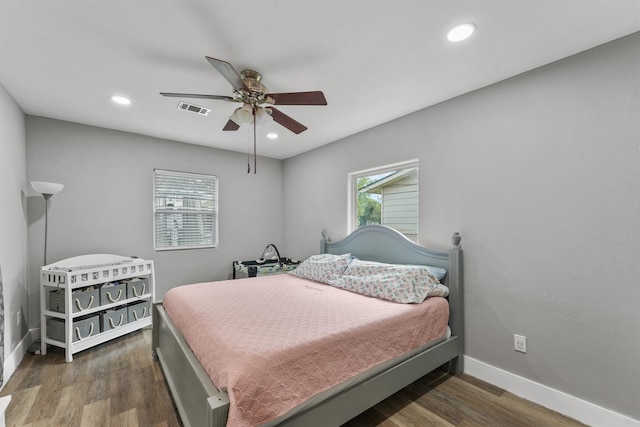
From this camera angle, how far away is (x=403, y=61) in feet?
6.70

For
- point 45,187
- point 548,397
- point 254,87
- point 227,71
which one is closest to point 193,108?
point 254,87

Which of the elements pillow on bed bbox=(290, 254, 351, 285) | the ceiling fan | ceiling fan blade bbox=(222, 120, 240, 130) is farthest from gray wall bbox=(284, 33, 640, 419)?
ceiling fan blade bbox=(222, 120, 240, 130)

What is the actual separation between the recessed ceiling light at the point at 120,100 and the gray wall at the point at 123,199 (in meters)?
1.00

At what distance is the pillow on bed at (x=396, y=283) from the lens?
2.34 meters

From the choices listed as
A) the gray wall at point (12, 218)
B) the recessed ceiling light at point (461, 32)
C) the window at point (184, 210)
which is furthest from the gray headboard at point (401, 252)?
the gray wall at point (12, 218)

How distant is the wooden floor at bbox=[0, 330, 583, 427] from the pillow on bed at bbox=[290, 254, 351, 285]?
4.02ft

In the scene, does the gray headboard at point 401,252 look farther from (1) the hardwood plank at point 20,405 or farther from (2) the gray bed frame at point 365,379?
(1) the hardwood plank at point 20,405

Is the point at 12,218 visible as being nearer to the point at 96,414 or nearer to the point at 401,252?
the point at 96,414

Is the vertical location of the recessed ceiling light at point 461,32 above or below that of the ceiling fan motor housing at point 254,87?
above

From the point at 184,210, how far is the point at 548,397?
14.3 ft

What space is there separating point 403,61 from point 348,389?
2218 millimetres

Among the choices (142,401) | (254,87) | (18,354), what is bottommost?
(142,401)

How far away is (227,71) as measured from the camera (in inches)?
66.4

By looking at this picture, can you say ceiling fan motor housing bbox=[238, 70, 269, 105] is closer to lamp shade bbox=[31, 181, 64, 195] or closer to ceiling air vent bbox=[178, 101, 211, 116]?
ceiling air vent bbox=[178, 101, 211, 116]
